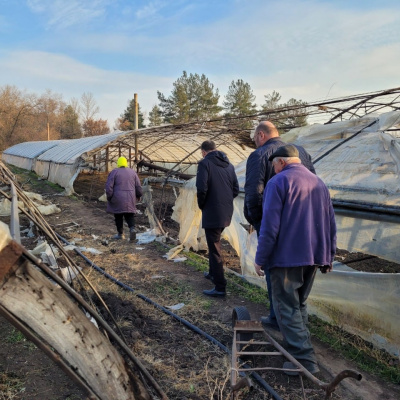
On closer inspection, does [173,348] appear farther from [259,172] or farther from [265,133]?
[265,133]

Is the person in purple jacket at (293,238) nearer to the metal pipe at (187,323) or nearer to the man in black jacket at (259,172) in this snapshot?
the metal pipe at (187,323)

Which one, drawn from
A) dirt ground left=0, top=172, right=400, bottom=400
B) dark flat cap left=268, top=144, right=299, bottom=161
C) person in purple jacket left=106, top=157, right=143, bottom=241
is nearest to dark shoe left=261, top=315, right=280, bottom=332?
dirt ground left=0, top=172, right=400, bottom=400

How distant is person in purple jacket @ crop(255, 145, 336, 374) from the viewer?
2.92 meters

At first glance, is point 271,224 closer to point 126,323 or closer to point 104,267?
point 126,323

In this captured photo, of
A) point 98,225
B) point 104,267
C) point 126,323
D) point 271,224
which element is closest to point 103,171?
point 98,225

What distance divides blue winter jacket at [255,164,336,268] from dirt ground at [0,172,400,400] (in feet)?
3.48

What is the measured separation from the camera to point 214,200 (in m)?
→ 4.84

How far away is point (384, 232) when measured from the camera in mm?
3787

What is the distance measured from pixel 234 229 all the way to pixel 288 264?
3398mm

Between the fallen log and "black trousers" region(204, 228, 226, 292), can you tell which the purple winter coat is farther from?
the fallen log

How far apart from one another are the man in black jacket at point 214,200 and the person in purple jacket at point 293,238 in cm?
177

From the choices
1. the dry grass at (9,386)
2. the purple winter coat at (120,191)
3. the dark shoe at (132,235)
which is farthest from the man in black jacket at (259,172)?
the dark shoe at (132,235)

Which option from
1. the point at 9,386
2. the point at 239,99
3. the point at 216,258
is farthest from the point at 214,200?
the point at 239,99

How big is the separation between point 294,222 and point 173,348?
183cm
